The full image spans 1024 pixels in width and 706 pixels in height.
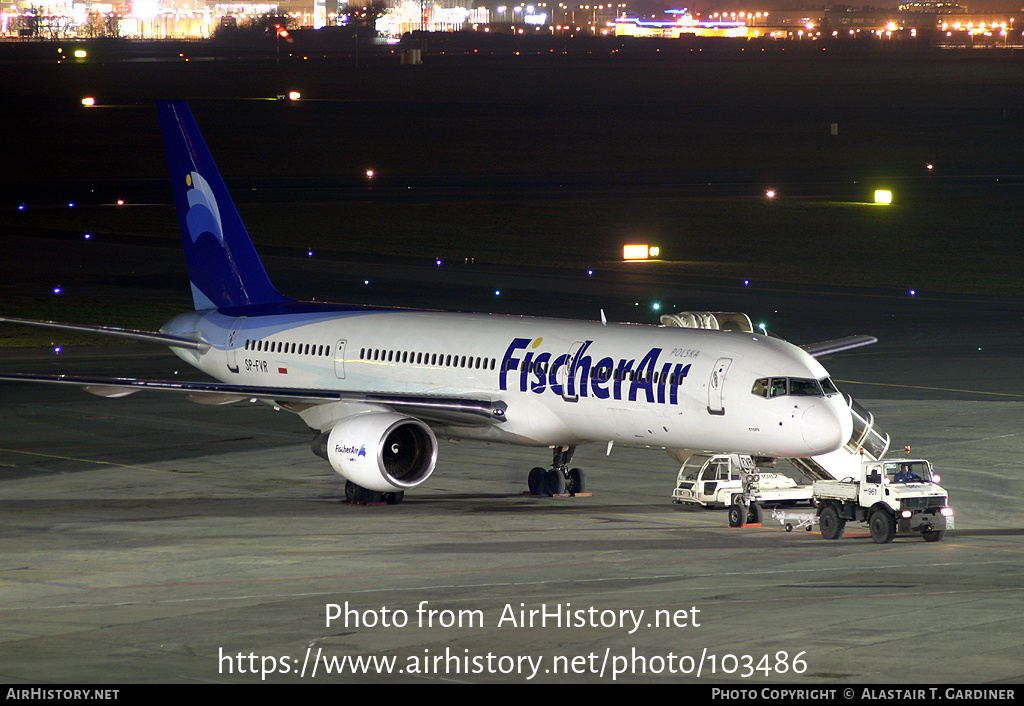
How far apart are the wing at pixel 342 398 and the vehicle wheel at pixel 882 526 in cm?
923

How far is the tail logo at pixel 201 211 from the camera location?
4219cm

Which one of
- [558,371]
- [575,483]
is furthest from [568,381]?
[575,483]

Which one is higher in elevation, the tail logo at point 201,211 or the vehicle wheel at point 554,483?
the tail logo at point 201,211

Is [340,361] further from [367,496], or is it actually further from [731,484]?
[731,484]

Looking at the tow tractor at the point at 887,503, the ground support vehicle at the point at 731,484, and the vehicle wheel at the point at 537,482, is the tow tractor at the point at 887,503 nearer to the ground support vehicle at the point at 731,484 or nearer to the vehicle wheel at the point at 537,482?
the ground support vehicle at the point at 731,484

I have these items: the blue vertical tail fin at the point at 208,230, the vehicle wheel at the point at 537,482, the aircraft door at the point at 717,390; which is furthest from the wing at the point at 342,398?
the blue vertical tail fin at the point at 208,230

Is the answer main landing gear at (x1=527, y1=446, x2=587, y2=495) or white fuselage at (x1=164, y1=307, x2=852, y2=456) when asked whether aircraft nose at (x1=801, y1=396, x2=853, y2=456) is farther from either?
main landing gear at (x1=527, y1=446, x2=587, y2=495)

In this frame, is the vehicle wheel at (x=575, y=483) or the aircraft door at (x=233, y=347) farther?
the aircraft door at (x=233, y=347)

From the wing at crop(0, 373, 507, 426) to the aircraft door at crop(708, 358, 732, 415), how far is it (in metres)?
5.61

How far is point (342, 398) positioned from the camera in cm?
3453

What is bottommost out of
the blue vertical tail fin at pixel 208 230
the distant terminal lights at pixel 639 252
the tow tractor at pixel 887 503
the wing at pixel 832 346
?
the distant terminal lights at pixel 639 252

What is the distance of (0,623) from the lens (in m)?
22.7
